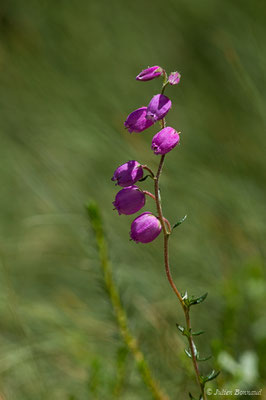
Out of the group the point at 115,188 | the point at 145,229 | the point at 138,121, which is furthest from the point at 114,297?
the point at 115,188

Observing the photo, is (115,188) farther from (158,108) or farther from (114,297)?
(158,108)

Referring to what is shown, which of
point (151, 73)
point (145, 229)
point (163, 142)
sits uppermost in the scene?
point (151, 73)

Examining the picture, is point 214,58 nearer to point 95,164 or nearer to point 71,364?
point 95,164

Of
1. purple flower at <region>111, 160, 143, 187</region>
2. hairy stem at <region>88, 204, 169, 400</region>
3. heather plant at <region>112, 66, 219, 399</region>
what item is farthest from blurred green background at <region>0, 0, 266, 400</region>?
purple flower at <region>111, 160, 143, 187</region>

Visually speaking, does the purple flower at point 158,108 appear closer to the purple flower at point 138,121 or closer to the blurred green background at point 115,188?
the purple flower at point 138,121

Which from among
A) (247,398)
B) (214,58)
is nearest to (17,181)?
(214,58)

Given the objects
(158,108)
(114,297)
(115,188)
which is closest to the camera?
(158,108)

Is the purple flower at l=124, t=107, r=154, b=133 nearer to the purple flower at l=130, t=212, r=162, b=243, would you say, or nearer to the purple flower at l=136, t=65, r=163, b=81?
the purple flower at l=136, t=65, r=163, b=81
